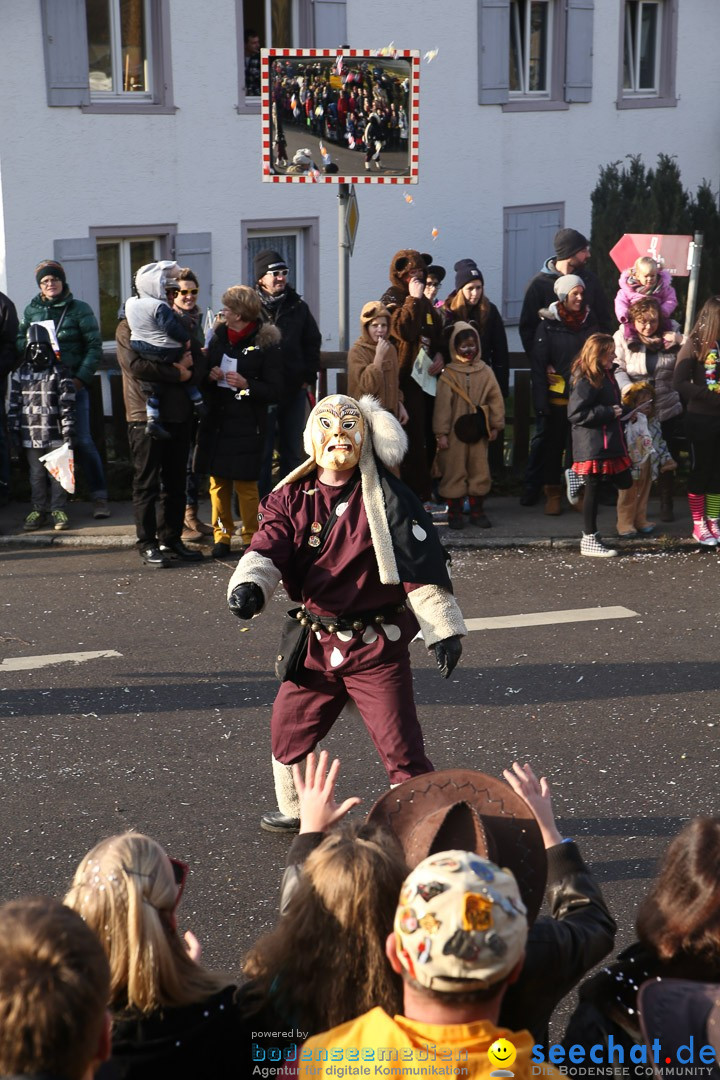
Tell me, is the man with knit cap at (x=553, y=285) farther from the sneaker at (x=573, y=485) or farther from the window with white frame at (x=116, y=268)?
the window with white frame at (x=116, y=268)

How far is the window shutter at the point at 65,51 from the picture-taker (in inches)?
548

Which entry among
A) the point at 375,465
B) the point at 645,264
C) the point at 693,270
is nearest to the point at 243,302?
the point at 645,264

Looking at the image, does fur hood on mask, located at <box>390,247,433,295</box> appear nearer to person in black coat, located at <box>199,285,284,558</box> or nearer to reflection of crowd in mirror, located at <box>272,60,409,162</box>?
reflection of crowd in mirror, located at <box>272,60,409,162</box>

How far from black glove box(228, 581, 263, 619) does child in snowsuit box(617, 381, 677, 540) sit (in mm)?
5748

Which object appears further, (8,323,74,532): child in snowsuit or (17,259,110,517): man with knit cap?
(17,259,110,517): man with knit cap

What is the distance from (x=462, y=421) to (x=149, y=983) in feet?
26.9

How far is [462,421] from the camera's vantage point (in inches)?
420

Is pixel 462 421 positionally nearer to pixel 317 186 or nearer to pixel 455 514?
pixel 455 514

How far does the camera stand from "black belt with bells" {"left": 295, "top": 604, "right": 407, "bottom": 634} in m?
5.25

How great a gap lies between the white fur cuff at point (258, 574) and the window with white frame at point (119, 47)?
1075 centimetres

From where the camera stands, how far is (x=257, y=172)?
1545 cm

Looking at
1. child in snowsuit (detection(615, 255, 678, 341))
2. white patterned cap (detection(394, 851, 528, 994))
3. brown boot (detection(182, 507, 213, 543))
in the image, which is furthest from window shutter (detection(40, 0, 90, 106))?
white patterned cap (detection(394, 851, 528, 994))

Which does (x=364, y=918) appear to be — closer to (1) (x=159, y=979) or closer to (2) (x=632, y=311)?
(1) (x=159, y=979)

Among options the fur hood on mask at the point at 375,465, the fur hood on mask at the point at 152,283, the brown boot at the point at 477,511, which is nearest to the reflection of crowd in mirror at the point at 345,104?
the fur hood on mask at the point at 152,283
